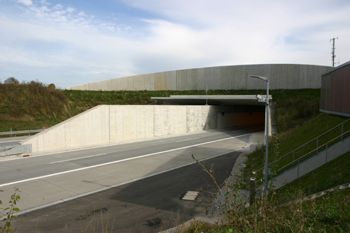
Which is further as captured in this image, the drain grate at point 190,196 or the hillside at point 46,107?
the hillside at point 46,107

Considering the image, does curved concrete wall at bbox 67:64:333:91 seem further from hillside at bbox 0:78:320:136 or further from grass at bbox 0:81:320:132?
hillside at bbox 0:78:320:136

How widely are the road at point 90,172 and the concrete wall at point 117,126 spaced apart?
1.46 metres

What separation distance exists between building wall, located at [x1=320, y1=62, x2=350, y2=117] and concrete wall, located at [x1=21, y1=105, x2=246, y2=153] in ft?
53.7

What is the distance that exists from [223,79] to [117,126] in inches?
1084

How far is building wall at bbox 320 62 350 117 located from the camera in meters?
13.2

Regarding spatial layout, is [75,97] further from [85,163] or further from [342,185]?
[342,185]

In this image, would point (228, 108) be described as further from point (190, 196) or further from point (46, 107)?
point (190, 196)

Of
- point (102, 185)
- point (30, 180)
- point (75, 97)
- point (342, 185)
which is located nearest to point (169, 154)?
point (102, 185)

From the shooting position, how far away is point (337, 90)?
47.9 feet

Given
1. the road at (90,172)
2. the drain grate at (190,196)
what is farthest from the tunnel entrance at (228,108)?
the drain grate at (190,196)

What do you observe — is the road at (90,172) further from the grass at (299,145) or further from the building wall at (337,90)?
the building wall at (337,90)

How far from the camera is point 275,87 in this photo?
41.9 meters

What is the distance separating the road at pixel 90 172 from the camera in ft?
31.7

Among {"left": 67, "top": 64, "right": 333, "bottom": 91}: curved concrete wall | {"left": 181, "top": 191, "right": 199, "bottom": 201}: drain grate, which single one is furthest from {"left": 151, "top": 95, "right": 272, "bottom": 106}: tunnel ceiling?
{"left": 181, "top": 191, "right": 199, "bottom": 201}: drain grate
